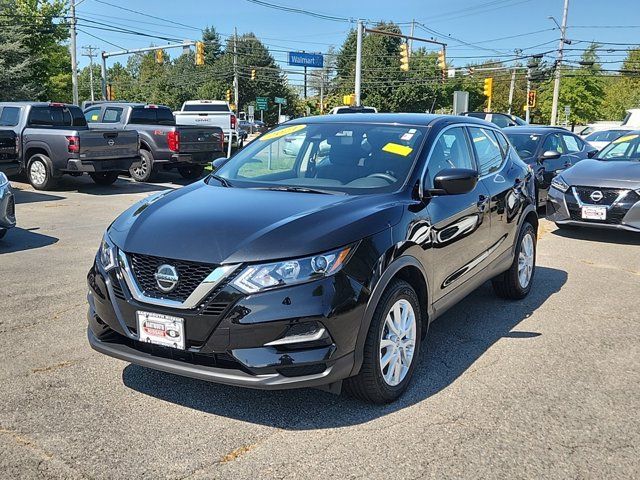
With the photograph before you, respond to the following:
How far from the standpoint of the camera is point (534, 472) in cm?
295

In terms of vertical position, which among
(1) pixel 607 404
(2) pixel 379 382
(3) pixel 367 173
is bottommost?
(1) pixel 607 404

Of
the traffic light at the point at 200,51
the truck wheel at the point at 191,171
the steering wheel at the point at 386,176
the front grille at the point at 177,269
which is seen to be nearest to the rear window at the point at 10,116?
the truck wheel at the point at 191,171

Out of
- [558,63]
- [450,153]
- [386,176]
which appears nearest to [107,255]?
[386,176]

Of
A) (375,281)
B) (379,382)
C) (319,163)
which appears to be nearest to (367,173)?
(319,163)

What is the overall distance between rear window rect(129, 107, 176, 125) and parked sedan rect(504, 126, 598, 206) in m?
9.06

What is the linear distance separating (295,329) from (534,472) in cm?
133

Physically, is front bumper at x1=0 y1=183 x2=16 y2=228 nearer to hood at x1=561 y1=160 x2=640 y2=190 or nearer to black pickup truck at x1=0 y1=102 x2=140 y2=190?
black pickup truck at x1=0 y1=102 x2=140 y2=190

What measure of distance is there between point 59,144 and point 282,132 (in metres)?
9.83

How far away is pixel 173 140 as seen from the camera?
1528 cm

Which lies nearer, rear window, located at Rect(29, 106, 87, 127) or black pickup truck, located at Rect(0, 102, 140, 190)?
black pickup truck, located at Rect(0, 102, 140, 190)

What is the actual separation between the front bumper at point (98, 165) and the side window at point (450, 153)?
405 inches

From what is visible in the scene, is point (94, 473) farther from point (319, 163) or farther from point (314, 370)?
point (319, 163)

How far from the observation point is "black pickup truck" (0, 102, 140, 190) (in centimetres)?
1311

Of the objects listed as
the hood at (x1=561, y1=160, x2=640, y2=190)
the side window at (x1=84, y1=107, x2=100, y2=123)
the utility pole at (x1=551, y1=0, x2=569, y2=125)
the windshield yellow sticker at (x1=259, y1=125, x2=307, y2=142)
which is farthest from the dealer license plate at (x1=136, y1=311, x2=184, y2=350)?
the utility pole at (x1=551, y1=0, x2=569, y2=125)
